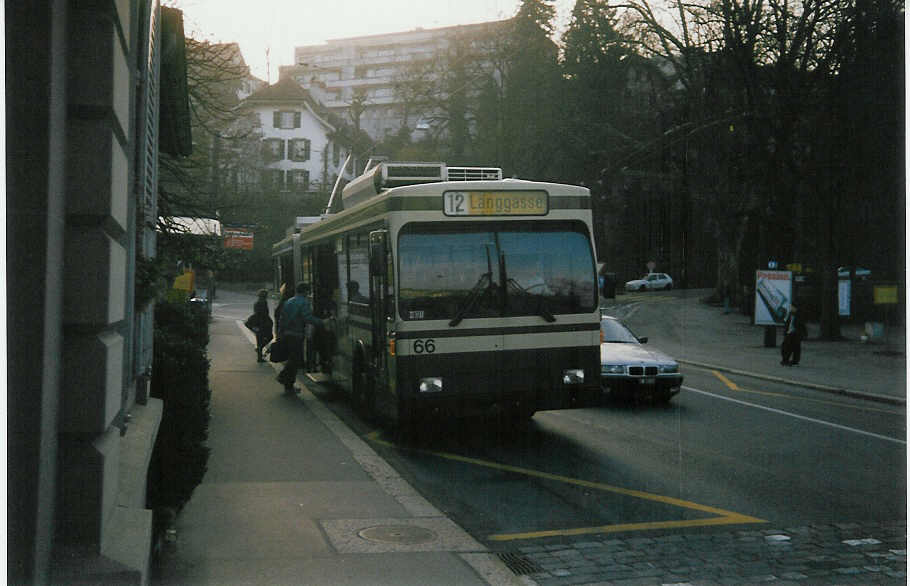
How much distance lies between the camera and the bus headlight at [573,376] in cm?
1050

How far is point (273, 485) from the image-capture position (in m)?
8.21

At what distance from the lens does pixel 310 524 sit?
6.82 m

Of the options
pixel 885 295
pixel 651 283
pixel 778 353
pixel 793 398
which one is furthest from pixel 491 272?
pixel 651 283

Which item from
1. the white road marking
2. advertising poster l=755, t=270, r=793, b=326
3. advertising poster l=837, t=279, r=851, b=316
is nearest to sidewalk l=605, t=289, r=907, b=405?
advertising poster l=837, t=279, r=851, b=316

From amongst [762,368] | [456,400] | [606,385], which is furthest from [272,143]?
[456,400]

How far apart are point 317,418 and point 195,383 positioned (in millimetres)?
6331

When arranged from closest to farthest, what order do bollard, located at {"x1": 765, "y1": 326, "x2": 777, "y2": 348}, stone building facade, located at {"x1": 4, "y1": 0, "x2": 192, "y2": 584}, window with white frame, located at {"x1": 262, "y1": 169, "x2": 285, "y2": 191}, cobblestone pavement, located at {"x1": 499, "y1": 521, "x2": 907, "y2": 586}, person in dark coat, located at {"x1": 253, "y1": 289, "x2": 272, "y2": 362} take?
stone building facade, located at {"x1": 4, "y1": 0, "x2": 192, "y2": 584} < cobblestone pavement, located at {"x1": 499, "y1": 521, "x2": 907, "y2": 586} < person in dark coat, located at {"x1": 253, "y1": 289, "x2": 272, "y2": 362} < bollard, located at {"x1": 765, "y1": 326, "x2": 777, "y2": 348} < window with white frame, located at {"x1": 262, "y1": 169, "x2": 285, "y2": 191}

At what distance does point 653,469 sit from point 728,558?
3.20m

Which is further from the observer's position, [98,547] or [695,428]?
[695,428]

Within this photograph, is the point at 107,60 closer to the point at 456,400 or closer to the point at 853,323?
the point at 456,400

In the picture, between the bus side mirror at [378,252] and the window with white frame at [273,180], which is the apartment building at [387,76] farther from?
the window with white frame at [273,180]

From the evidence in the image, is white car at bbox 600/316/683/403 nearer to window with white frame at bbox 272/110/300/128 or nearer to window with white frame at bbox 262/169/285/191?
window with white frame at bbox 272/110/300/128

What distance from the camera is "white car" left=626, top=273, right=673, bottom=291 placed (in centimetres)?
6494

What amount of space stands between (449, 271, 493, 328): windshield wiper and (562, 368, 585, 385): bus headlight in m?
1.26
